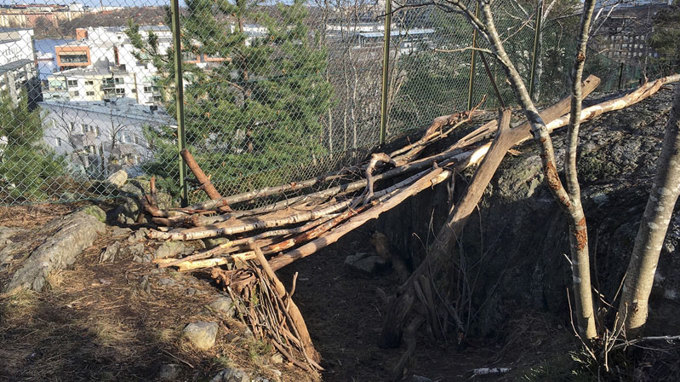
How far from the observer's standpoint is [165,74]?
201 inches

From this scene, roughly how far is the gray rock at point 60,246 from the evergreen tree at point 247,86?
3.31 ft

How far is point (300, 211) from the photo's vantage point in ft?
17.1

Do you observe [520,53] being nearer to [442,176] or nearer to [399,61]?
[399,61]

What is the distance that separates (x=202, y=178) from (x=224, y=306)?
1496mm

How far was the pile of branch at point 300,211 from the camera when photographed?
4.30 m

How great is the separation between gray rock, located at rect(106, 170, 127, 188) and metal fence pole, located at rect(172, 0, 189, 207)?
72 cm

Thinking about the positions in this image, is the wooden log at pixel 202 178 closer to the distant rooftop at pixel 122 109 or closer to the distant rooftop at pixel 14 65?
the distant rooftop at pixel 122 109

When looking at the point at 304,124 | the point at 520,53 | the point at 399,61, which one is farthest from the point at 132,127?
the point at 520,53

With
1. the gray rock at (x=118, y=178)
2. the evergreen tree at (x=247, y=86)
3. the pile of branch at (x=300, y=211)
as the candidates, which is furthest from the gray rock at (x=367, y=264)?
the gray rock at (x=118, y=178)

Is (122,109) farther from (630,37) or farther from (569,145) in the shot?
(630,37)

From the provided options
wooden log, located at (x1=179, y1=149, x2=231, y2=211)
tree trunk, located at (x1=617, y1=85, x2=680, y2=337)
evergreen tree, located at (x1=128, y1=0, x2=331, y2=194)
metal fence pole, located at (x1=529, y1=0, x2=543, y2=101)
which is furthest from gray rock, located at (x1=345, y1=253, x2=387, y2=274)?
metal fence pole, located at (x1=529, y1=0, x2=543, y2=101)

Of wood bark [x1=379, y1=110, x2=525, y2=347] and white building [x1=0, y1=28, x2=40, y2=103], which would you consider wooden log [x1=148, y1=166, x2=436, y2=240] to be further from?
white building [x1=0, y1=28, x2=40, y2=103]

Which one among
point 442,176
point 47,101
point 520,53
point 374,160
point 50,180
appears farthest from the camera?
point 520,53

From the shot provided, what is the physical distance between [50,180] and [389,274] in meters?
3.41
